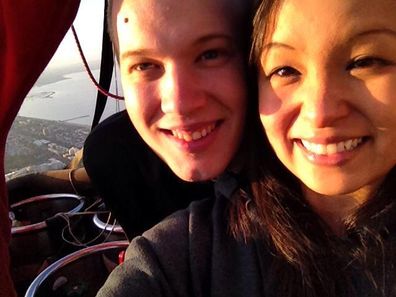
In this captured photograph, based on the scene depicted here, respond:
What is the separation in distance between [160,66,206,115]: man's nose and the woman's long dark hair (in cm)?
13

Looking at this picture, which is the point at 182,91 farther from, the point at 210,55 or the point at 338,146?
the point at 338,146

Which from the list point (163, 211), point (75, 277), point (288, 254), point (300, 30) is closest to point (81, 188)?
point (75, 277)

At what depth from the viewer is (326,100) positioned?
73 centimetres

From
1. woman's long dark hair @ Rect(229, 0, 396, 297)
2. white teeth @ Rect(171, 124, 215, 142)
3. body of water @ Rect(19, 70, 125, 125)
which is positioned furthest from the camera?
body of water @ Rect(19, 70, 125, 125)

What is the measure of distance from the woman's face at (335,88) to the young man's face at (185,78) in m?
0.14

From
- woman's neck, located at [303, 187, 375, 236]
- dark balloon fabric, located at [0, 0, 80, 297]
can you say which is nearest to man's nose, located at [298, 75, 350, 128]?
woman's neck, located at [303, 187, 375, 236]

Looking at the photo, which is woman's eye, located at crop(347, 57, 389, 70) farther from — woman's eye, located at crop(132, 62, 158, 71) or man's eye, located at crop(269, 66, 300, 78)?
woman's eye, located at crop(132, 62, 158, 71)

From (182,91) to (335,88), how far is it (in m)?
0.32

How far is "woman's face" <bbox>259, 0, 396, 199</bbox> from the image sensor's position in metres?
0.71

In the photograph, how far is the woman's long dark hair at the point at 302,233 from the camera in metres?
0.86

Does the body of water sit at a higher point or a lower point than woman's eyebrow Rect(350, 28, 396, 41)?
higher

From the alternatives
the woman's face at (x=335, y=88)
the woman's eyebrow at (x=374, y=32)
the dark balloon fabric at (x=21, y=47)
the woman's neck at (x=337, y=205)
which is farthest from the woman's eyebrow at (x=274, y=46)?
the dark balloon fabric at (x=21, y=47)

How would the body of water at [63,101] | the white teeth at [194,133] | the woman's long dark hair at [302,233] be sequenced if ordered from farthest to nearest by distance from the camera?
1. the body of water at [63,101]
2. the white teeth at [194,133]
3. the woman's long dark hair at [302,233]

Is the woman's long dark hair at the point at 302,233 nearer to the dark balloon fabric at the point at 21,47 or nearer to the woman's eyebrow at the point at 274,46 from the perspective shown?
the woman's eyebrow at the point at 274,46
